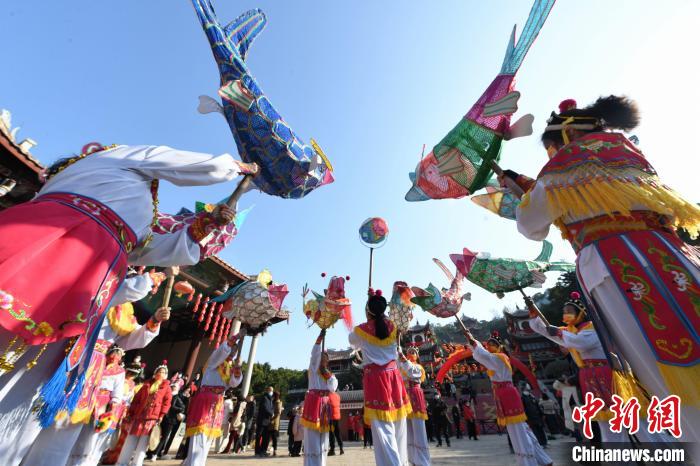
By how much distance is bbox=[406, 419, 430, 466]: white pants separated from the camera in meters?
5.04

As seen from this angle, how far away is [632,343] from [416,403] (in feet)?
16.8

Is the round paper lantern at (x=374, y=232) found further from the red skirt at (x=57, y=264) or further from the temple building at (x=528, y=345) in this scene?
the temple building at (x=528, y=345)

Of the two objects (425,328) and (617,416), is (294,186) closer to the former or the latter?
(617,416)

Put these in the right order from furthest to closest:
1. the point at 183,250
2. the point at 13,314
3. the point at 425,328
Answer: the point at 425,328 < the point at 183,250 < the point at 13,314

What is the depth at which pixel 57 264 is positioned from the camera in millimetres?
1266

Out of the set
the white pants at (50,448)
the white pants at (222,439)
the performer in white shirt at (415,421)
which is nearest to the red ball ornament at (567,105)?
the white pants at (50,448)

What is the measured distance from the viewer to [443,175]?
9.34 feet

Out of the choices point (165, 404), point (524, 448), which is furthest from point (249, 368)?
point (524, 448)

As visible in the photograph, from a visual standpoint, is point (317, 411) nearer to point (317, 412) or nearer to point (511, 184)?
point (317, 412)

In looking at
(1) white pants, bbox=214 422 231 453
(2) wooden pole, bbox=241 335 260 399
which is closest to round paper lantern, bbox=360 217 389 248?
(1) white pants, bbox=214 422 231 453

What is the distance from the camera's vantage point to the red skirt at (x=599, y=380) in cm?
416

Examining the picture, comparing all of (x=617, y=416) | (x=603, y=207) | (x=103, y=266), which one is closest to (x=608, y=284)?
(x=603, y=207)

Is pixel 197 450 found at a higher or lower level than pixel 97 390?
lower

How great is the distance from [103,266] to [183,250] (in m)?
0.49
